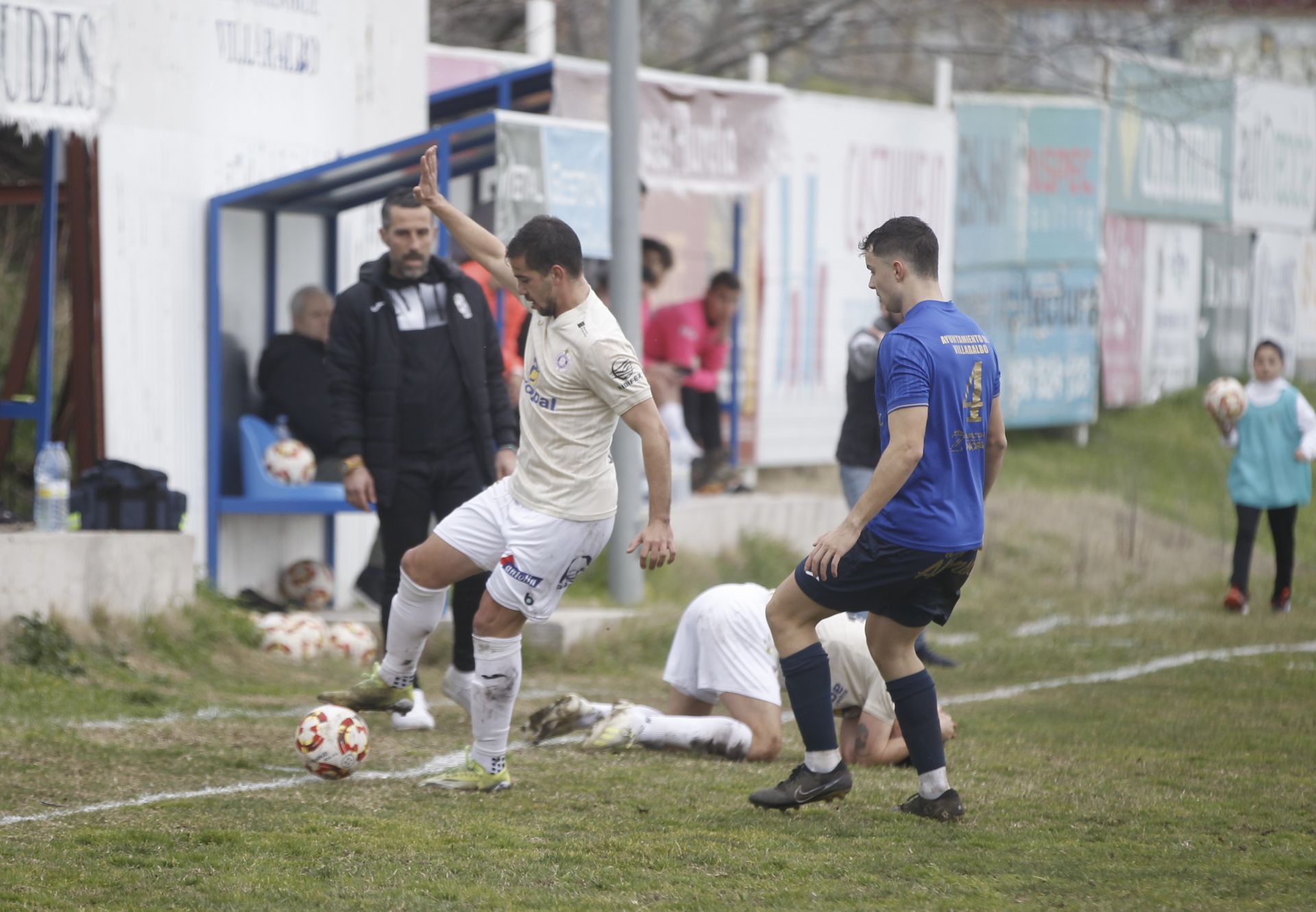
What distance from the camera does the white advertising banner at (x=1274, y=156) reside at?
21.1 m

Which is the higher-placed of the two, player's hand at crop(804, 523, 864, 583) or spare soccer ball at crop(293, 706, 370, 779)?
player's hand at crop(804, 523, 864, 583)

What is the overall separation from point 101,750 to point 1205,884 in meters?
3.95

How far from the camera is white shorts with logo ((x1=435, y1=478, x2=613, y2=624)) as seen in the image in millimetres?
5914

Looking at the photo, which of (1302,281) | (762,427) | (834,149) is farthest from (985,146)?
(1302,281)

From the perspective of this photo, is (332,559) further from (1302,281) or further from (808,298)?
(1302,281)

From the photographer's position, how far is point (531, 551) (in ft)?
19.4

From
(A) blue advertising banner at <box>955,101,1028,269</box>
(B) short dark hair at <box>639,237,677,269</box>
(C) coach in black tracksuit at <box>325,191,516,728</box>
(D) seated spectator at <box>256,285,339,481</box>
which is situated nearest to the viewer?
(C) coach in black tracksuit at <box>325,191,516,728</box>

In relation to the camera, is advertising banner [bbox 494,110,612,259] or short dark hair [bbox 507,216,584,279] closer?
short dark hair [bbox 507,216,584,279]

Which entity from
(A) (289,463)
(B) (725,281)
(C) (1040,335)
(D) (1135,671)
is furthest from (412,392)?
(C) (1040,335)

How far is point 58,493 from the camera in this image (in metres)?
8.84

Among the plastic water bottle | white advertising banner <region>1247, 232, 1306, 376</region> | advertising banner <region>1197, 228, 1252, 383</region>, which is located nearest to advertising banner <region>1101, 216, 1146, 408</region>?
advertising banner <region>1197, 228, 1252, 383</region>

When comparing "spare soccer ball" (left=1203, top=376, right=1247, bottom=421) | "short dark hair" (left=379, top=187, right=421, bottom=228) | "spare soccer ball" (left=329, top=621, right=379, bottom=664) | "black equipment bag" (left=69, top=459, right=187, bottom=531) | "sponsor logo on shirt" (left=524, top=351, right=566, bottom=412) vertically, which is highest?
"short dark hair" (left=379, top=187, right=421, bottom=228)

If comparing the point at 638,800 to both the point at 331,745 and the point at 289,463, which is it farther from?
the point at 289,463

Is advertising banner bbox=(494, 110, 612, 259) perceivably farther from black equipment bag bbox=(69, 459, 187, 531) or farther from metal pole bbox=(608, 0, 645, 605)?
black equipment bag bbox=(69, 459, 187, 531)
